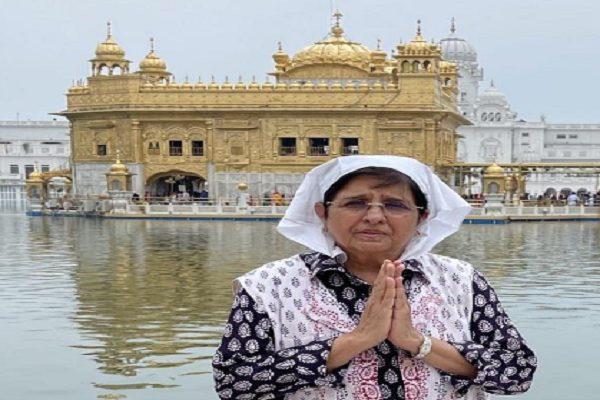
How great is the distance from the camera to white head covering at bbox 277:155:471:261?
8.96ft

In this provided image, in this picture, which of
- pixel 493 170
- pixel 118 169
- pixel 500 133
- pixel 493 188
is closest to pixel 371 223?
pixel 493 188

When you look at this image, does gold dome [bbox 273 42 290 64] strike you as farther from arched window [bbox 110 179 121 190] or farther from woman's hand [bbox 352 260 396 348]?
woman's hand [bbox 352 260 396 348]

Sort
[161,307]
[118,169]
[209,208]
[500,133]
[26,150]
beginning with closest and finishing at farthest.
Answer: [161,307] < [209,208] < [118,169] < [500,133] < [26,150]

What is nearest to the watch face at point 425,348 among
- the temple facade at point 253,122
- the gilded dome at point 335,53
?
the temple facade at point 253,122

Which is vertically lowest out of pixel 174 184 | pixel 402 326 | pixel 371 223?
pixel 402 326

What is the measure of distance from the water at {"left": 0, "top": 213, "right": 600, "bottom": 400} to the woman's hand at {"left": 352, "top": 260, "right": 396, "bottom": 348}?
3.98 m

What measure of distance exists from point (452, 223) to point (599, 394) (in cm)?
416

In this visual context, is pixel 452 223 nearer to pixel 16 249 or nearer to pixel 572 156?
pixel 16 249

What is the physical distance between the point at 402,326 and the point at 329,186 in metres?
0.45

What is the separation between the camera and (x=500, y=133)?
74.8 metres

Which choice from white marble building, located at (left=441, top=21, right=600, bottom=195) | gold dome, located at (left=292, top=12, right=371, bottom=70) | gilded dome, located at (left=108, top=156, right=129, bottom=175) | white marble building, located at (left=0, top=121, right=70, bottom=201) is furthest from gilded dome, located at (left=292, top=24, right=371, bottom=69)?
white marble building, located at (left=0, top=121, right=70, bottom=201)

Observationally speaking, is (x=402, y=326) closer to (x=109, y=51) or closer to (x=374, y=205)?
(x=374, y=205)

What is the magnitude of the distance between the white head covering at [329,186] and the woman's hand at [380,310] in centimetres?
19

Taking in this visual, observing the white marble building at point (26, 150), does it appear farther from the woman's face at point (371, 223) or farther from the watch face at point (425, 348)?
the watch face at point (425, 348)
